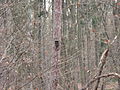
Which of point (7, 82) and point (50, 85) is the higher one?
point (7, 82)

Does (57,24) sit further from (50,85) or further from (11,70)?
(11,70)

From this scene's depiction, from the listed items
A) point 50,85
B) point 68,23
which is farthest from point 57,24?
point 68,23

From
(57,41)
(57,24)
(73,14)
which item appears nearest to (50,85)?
(57,41)

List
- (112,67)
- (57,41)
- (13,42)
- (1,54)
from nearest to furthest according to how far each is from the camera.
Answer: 1. (1,54)
2. (13,42)
3. (57,41)
4. (112,67)

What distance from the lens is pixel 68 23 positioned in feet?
55.6

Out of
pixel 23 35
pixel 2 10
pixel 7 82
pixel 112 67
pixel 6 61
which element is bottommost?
pixel 112 67

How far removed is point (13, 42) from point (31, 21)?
1.55 ft

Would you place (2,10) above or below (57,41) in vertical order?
above

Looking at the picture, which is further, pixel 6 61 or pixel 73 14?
pixel 73 14

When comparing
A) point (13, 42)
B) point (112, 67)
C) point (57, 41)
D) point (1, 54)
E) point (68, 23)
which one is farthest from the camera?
point (68, 23)

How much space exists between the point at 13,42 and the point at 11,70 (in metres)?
0.46

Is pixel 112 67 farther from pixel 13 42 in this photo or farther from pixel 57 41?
pixel 13 42

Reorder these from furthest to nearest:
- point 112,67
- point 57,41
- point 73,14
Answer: point 73,14 < point 112,67 < point 57,41

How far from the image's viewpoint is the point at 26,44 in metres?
4.12
